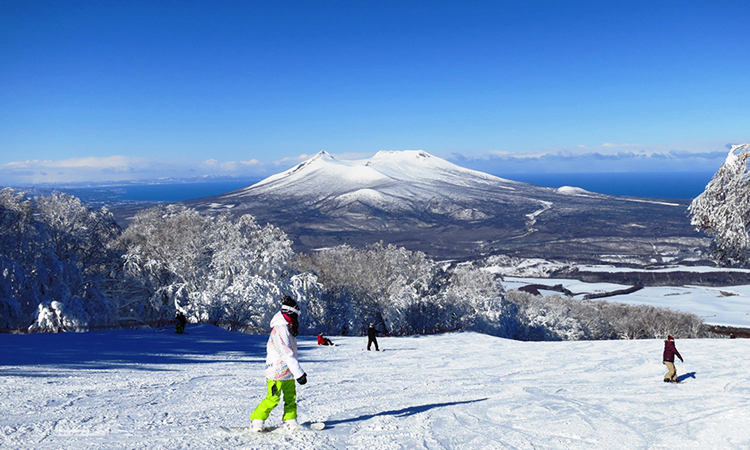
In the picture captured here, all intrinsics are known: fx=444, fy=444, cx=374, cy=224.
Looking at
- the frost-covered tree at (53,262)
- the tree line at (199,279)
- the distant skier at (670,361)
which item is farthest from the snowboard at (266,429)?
the frost-covered tree at (53,262)

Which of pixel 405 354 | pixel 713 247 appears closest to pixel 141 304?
pixel 405 354

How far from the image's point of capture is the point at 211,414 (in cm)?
724

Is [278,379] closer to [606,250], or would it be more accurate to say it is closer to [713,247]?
[713,247]

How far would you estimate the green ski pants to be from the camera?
596 cm

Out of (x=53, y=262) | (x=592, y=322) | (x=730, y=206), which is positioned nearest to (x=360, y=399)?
(x=730, y=206)

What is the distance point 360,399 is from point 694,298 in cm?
10021

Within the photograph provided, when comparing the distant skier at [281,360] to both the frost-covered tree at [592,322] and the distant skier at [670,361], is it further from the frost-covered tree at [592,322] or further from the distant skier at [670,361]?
the frost-covered tree at [592,322]

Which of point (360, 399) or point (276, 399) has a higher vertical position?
point (276, 399)

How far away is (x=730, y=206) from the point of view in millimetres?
18938

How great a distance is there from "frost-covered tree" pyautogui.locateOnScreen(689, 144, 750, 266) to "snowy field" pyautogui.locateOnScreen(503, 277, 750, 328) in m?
53.8

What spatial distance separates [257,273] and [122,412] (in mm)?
24353

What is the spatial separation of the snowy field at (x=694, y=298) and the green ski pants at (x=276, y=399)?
7429 cm

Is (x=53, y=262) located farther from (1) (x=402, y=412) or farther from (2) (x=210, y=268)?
(1) (x=402, y=412)

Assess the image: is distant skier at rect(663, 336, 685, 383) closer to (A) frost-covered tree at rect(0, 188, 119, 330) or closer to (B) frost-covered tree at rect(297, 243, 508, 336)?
(A) frost-covered tree at rect(0, 188, 119, 330)
